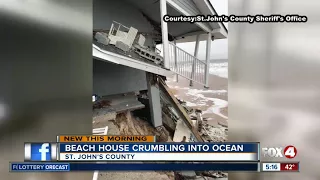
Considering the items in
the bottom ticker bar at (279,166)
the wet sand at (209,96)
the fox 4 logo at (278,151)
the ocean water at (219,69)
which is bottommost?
the bottom ticker bar at (279,166)

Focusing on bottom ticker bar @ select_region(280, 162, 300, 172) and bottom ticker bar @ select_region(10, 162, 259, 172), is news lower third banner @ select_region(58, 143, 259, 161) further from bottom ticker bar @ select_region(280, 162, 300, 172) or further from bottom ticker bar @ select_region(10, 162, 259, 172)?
bottom ticker bar @ select_region(280, 162, 300, 172)

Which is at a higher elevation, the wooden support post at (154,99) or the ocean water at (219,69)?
the ocean water at (219,69)

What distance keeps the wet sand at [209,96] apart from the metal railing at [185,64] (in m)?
0.03

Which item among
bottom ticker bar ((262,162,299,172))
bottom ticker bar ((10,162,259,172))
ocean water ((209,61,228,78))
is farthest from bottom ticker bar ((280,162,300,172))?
ocean water ((209,61,228,78))

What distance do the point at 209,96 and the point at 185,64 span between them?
0.70ft

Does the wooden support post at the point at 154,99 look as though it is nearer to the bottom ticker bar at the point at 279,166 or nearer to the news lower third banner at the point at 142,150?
the news lower third banner at the point at 142,150

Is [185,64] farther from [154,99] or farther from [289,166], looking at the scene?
[289,166]

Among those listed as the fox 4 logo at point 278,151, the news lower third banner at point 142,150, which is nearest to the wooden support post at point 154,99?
the news lower third banner at point 142,150

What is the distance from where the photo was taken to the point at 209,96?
892 mm

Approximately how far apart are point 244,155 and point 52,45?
43.4 inches

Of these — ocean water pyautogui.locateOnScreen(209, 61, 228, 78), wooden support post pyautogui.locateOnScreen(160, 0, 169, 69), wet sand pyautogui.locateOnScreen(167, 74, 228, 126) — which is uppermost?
A: wooden support post pyautogui.locateOnScreen(160, 0, 169, 69)

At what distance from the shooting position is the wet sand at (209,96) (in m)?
0.86

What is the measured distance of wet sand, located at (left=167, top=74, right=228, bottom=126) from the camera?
0.86 m

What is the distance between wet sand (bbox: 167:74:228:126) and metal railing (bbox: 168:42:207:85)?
35 millimetres
